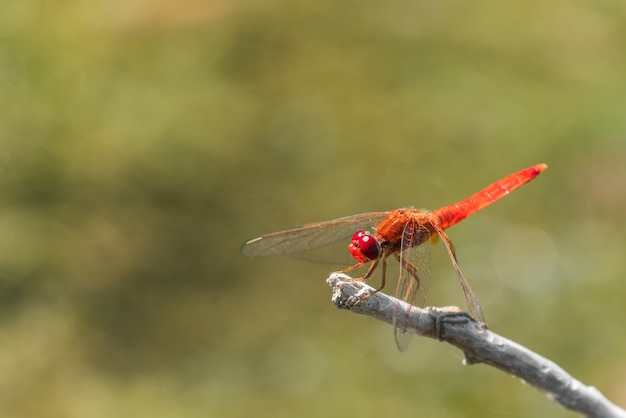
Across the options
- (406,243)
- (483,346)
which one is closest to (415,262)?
(406,243)

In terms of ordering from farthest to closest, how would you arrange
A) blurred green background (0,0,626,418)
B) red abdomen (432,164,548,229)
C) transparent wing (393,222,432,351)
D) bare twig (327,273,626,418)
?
blurred green background (0,0,626,418) → red abdomen (432,164,548,229) → transparent wing (393,222,432,351) → bare twig (327,273,626,418)

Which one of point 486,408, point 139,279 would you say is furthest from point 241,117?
point 486,408

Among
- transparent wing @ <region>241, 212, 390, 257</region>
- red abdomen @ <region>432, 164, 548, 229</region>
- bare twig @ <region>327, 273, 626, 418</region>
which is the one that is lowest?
bare twig @ <region>327, 273, 626, 418</region>

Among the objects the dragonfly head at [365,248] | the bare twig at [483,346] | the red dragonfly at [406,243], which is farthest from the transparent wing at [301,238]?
the bare twig at [483,346]

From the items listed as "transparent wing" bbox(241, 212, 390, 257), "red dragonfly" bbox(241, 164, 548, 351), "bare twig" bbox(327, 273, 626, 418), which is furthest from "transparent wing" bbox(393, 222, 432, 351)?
"bare twig" bbox(327, 273, 626, 418)

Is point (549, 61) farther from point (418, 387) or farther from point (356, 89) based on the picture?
point (418, 387)

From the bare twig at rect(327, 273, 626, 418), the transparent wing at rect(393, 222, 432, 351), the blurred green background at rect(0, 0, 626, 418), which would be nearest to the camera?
the bare twig at rect(327, 273, 626, 418)

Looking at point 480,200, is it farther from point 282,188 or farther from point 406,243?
point 282,188

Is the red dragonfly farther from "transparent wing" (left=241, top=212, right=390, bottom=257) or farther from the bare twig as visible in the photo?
the bare twig

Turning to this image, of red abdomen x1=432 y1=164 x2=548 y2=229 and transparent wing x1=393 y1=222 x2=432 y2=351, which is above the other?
red abdomen x1=432 y1=164 x2=548 y2=229
